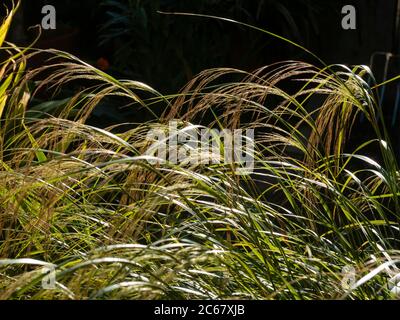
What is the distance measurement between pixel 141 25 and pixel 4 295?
3771 mm

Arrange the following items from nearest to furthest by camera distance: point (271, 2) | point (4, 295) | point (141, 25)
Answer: point (4, 295) → point (141, 25) → point (271, 2)

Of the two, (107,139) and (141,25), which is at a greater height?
(107,139)

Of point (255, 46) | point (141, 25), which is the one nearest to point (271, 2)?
point (255, 46)

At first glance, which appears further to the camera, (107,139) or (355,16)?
(355,16)

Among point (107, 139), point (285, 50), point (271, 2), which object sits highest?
point (107, 139)

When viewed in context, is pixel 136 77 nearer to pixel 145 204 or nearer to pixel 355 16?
pixel 355 16

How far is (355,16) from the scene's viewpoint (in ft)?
17.8

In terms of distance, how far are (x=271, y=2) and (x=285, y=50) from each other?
0.49 metres

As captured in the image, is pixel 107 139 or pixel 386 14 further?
pixel 386 14

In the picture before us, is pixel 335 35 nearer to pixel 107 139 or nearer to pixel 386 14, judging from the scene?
pixel 386 14

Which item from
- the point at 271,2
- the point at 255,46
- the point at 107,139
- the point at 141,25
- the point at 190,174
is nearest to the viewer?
the point at 190,174

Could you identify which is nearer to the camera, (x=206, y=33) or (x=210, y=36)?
(x=206, y=33)

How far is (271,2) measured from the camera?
17.6ft

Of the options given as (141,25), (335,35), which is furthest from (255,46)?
(141,25)
